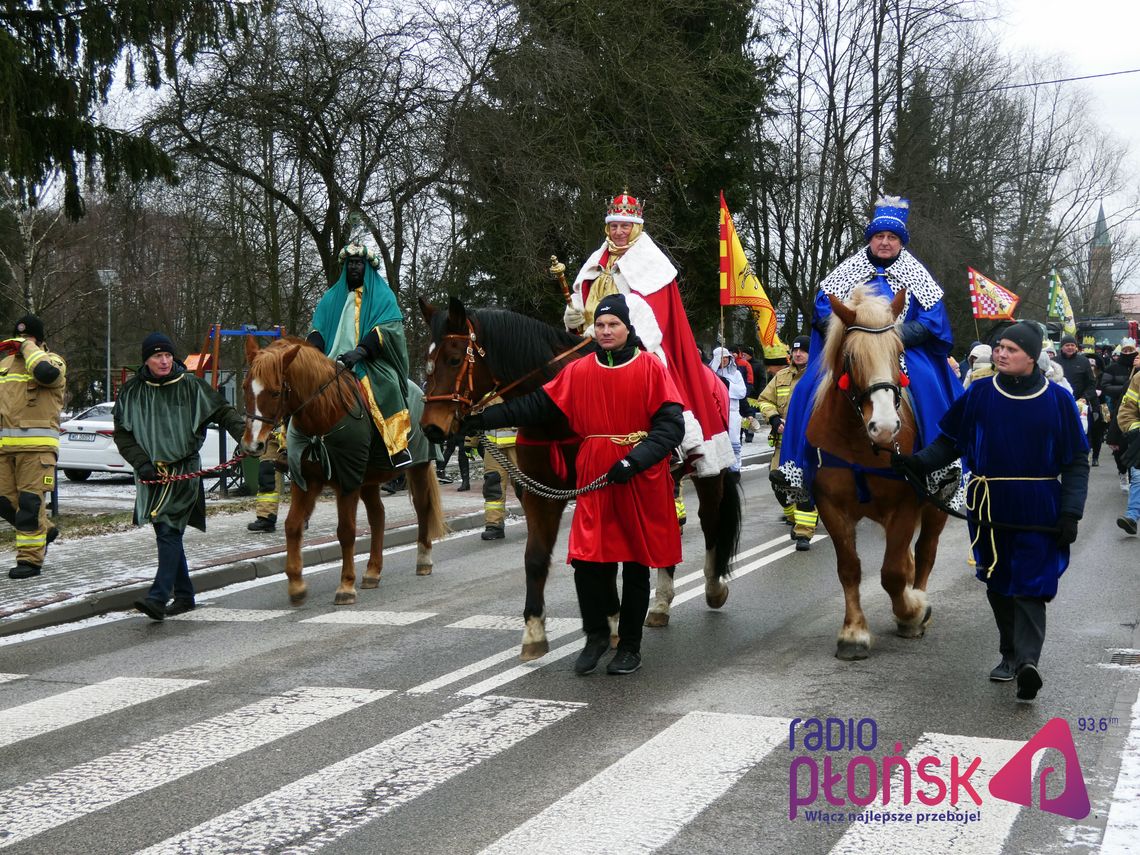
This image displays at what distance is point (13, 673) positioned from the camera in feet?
24.8

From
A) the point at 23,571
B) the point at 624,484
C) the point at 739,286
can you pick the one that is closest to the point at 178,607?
the point at 23,571

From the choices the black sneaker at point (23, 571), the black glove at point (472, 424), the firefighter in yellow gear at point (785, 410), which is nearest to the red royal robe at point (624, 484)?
the black glove at point (472, 424)

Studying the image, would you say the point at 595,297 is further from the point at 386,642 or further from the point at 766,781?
the point at 766,781

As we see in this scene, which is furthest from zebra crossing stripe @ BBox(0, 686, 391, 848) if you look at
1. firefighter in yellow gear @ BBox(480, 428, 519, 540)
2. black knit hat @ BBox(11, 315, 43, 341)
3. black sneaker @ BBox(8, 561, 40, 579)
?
firefighter in yellow gear @ BBox(480, 428, 519, 540)

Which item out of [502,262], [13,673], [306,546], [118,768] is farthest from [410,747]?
[502,262]

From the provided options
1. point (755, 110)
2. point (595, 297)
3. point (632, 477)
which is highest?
point (755, 110)

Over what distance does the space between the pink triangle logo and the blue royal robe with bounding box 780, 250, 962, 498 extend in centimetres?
225

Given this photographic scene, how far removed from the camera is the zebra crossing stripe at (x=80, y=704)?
6250mm

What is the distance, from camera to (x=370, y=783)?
16.9ft

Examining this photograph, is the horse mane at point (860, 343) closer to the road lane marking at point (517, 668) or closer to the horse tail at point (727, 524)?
the horse tail at point (727, 524)

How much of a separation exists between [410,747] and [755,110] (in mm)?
29436

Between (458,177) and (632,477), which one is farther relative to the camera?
(458,177)

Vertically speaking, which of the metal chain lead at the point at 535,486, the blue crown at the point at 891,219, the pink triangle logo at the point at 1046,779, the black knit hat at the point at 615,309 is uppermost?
the blue crown at the point at 891,219

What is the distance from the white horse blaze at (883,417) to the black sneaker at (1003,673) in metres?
1.30
